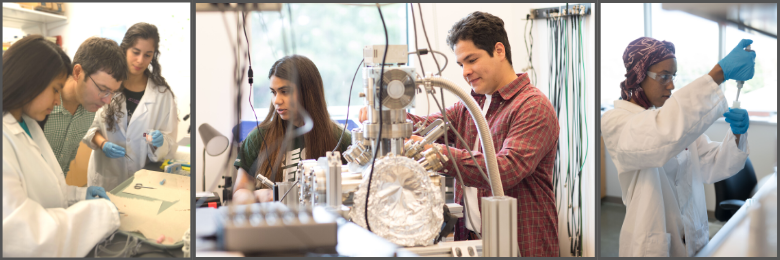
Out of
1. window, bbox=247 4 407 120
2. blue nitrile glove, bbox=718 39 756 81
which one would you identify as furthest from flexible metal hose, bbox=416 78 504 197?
blue nitrile glove, bbox=718 39 756 81

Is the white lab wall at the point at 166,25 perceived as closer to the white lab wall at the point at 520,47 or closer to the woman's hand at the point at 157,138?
the woman's hand at the point at 157,138

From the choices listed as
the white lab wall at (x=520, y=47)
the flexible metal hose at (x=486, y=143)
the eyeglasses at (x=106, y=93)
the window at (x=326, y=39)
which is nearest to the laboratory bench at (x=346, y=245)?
the flexible metal hose at (x=486, y=143)

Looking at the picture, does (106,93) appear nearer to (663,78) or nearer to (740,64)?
(663,78)

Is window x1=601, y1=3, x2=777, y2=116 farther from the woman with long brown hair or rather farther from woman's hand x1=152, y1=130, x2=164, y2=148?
woman's hand x1=152, y1=130, x2=164, y2=148

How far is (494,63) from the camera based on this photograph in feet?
5.22

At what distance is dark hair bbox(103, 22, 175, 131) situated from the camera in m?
1.26

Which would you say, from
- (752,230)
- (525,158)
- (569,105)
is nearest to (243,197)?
(525,158)

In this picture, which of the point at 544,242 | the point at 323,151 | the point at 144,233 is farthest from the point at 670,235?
the point at 144,233

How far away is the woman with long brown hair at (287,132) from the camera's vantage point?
4.44 feet

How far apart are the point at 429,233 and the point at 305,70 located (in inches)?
36.7

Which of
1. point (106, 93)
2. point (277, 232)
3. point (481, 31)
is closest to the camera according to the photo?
point (277, 232)

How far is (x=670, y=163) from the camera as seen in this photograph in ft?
4.40

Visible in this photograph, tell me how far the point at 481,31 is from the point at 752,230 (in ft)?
3.10

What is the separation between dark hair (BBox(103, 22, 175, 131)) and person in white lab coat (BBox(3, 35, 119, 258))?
0.12 meters
